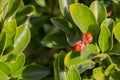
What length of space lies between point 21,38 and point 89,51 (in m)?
0.35

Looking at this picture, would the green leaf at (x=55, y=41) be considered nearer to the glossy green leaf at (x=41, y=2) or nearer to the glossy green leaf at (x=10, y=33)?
the glossy green leaf at (x=10, y=33)

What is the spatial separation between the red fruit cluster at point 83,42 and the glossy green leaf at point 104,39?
43mm

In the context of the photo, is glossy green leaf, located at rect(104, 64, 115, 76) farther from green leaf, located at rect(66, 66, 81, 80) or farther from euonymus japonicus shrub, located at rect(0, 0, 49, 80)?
euonymus japonicus shrub, located at rect(0, 0, 49, 80)

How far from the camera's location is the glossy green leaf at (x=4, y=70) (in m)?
1.48

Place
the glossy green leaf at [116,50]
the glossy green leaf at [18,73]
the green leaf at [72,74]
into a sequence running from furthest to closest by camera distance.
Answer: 1. the glossy green leaf at [18,73]
2. the glossy green leaf at [116,50]
3. the green leaf at [72,74]

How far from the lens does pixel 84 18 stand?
151cm

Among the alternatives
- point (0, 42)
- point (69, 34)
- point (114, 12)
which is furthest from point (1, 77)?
point (114, 12)

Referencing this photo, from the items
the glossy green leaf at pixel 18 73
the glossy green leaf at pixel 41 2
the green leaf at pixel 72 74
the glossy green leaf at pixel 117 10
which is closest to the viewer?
the green leaf at pixel 72 74

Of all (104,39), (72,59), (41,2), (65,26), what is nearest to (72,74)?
(72,59)

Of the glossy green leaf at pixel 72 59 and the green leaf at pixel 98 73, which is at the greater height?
the glossy green leaf at pixel 72 59

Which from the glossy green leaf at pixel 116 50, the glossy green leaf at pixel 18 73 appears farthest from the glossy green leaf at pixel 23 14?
the glossy green leaf at pixel 116 50

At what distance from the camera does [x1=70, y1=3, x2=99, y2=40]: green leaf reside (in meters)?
1.49

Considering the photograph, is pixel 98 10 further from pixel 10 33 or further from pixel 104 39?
pixel 10 33

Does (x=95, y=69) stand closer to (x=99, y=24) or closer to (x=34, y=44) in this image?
(x=99, y=24)
